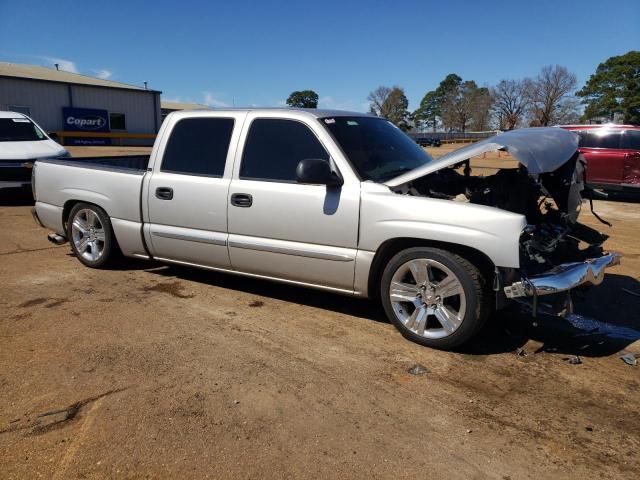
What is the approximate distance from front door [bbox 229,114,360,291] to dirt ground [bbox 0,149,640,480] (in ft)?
1.57

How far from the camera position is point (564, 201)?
4.69 metres

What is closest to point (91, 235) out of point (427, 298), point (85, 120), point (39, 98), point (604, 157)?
point (427, 298)

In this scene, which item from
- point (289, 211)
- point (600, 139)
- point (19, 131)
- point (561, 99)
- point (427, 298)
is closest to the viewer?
point (427, 298)

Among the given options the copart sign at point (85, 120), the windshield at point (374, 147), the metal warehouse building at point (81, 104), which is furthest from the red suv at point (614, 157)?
the copart sign at point (85, 120)

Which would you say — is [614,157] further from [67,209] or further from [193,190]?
[67,209]

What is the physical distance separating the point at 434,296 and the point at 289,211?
4.53ft

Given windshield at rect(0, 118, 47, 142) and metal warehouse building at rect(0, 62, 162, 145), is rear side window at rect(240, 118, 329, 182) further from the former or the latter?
metal warehouse building at rect(0, 62, 162, 145)

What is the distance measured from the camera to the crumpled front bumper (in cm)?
354

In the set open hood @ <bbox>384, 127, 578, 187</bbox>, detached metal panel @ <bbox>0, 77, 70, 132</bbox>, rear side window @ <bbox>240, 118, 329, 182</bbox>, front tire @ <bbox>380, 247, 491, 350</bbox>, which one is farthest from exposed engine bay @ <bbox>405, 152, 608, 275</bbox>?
detached metal panel @ <bbox>0, 77, 70, 132</bbox>

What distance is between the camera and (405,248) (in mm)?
4086

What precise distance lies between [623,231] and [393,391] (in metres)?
6.96

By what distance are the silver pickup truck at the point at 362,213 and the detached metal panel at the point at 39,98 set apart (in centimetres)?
3602

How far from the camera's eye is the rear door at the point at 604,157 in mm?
12391

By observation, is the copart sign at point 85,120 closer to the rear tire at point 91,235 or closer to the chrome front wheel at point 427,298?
the rear tire at point 91,235
